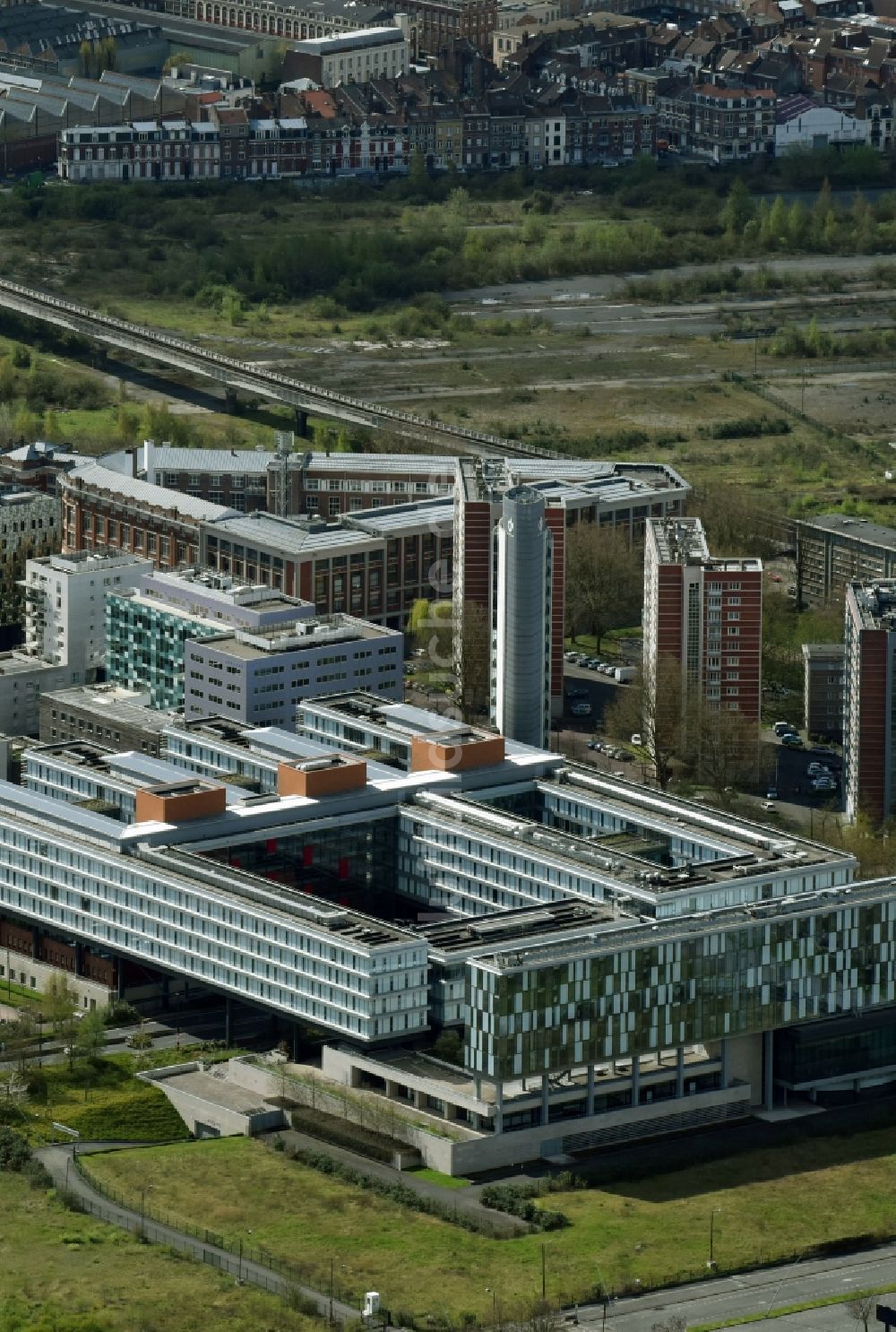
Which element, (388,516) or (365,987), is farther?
(388,516)

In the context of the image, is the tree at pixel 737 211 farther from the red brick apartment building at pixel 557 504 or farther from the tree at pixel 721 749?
the tree at pixel 721 749

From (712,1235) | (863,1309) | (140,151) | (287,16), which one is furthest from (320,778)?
(287,16)

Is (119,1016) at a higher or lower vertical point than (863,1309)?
higher

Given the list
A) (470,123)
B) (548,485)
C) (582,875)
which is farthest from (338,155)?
(582,875)

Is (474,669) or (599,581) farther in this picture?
(599,581)

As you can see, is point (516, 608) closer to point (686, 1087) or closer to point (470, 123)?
point (686, 1087)

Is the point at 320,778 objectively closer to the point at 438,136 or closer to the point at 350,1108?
the point at 350,1108
